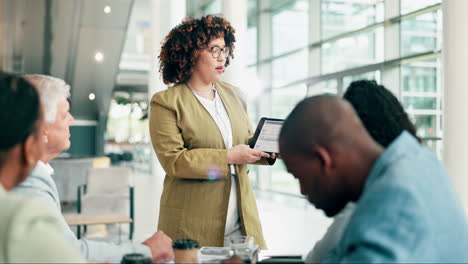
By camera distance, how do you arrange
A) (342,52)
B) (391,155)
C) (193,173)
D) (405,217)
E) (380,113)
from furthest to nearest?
1. (342,52)
2. (193,173)
3. (380,113)
4. (391,155)
5. (405,217)

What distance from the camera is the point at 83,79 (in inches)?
490

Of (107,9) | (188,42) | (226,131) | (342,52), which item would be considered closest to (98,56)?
(107,9)

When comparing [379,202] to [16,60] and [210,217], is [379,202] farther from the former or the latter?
[16,60]

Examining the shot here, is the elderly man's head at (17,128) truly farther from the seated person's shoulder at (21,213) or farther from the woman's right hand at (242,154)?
the woman's right hand at (242,154)

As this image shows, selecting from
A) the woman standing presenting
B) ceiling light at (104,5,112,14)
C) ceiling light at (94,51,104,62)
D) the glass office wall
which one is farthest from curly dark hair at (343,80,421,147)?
ceiling light at (94,51,104,62)

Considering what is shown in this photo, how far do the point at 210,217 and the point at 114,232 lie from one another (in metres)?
5.05

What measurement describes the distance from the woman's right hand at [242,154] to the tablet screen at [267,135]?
0.05m

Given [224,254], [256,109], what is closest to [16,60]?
[256,109]

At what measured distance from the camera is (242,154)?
2.33m

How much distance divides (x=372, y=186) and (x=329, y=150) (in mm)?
118

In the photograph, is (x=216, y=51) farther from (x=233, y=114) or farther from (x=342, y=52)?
(x=342, y=52)

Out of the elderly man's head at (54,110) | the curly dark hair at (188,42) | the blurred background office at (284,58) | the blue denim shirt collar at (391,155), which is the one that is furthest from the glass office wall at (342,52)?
the blue denim shirt collar at (391,155)

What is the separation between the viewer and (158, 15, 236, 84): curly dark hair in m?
2.45

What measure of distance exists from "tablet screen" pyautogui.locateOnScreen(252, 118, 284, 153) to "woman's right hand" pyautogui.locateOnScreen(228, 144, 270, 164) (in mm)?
48
